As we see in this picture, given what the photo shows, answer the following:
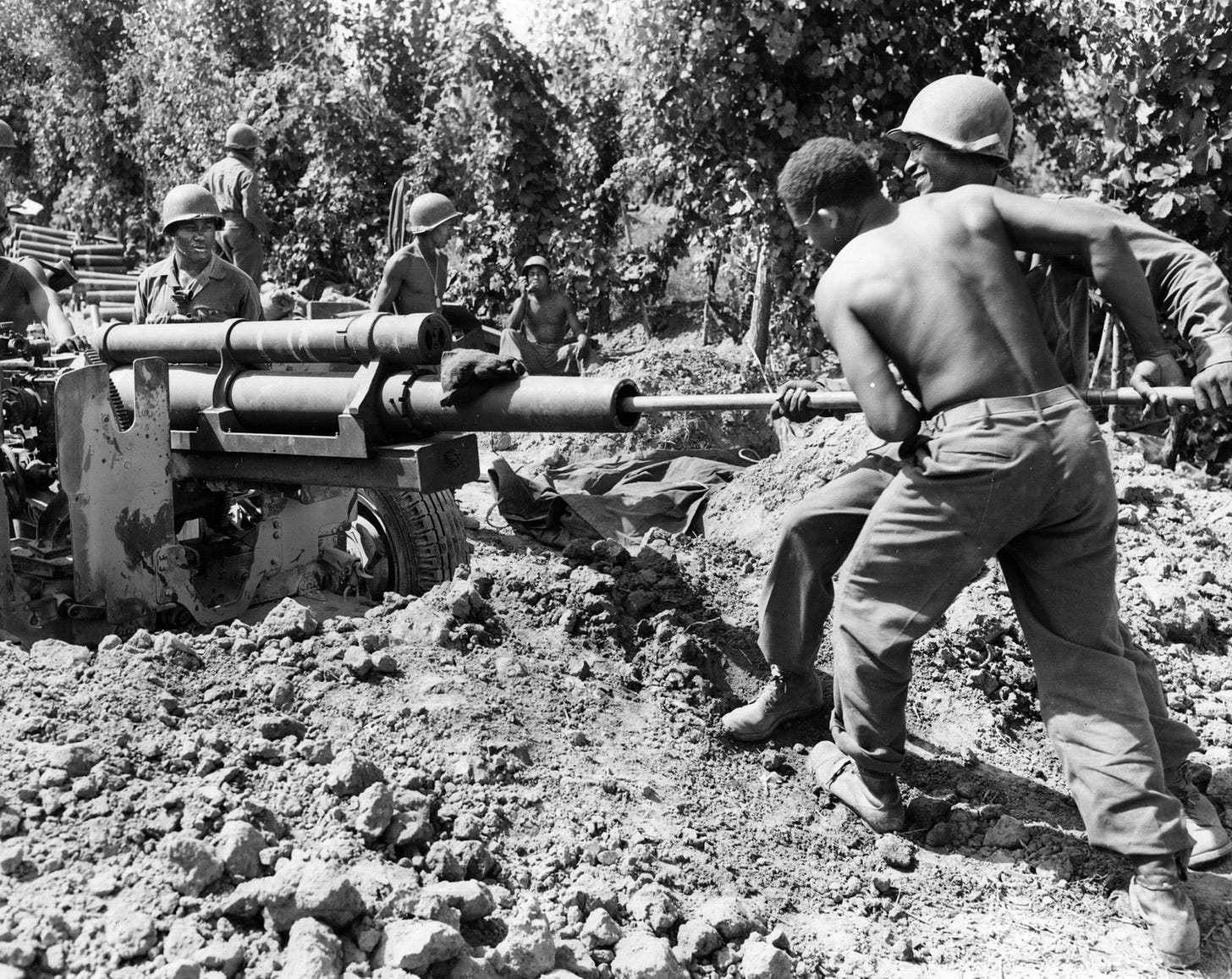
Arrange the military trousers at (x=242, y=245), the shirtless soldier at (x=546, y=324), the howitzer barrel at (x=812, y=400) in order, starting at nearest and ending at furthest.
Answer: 1. the howitzer barrel at (x=812, y=400)
2. the military trousers at (x=242, y=245)
3. the shirtless soldier at (x=546, y=324)

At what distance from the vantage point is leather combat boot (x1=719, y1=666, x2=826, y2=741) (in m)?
3.94

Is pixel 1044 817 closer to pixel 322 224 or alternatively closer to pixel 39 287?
pixel 39 287

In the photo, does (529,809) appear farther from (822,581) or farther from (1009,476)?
(1009,476)

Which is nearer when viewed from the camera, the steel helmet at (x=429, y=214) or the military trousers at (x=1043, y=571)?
the military trousers at (x=1043, y=571)

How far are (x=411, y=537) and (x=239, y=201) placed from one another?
5881 mm

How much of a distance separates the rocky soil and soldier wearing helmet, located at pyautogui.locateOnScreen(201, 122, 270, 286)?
7063mm

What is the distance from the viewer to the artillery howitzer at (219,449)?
4578mm

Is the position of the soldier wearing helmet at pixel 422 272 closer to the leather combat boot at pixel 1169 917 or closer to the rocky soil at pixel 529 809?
the rocky soil at pixel 529 809

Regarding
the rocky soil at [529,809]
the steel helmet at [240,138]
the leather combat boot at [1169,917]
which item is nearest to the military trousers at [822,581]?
the rocky soil at [529,809]

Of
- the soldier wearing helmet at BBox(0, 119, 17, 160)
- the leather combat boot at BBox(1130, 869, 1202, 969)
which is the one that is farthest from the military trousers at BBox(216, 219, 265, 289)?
the leather combat boot at BBox(1130, 869, 1202, 969)

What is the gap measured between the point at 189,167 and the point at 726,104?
474 inches

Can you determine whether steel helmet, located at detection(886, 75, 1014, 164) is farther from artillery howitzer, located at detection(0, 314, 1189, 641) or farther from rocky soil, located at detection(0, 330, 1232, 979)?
rocky soil, located at detection(0, 330, 1232, 979)

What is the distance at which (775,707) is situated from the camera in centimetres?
395

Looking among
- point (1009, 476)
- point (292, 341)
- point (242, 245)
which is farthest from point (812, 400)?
point (242, 245)
